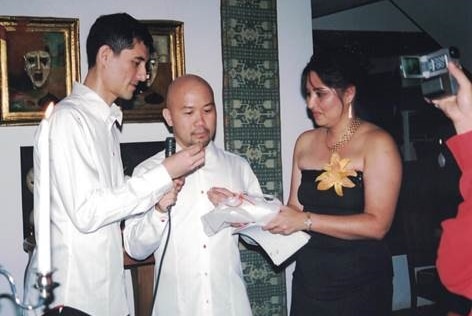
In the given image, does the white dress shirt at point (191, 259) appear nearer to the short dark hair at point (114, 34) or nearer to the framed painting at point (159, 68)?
the short dark hair at point (114, 34)

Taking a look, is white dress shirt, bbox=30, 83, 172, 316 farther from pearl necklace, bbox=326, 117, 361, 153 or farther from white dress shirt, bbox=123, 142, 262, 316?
pearl necklace, bbox=326, 117, 361, 153

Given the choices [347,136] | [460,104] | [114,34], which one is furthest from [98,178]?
[460,104]

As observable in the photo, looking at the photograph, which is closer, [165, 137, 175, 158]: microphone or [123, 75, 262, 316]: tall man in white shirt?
[165, 137, 175, 158]: microphone

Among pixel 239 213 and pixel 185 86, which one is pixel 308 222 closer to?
pixel 239 213

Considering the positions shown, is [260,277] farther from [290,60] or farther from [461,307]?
[290,60]

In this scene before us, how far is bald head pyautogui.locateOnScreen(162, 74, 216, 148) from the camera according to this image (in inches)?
85.7

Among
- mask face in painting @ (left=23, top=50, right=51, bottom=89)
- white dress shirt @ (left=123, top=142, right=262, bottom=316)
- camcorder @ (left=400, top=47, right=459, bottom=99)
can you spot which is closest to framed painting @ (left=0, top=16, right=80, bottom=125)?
mask face in painting @ (left=23, top=50, right=51, bottom=89)

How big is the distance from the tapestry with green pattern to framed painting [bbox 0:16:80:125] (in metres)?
1.03

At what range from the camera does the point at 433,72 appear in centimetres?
142

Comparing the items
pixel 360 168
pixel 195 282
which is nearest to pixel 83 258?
pixel 195 282

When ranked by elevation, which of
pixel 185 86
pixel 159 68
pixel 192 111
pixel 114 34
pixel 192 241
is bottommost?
pixel 192 241

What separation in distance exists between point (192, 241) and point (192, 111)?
547mm

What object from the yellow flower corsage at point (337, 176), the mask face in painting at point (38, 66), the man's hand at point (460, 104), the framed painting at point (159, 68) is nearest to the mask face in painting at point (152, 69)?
the framed painting at point (159, 68)

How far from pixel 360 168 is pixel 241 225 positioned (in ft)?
1.83
